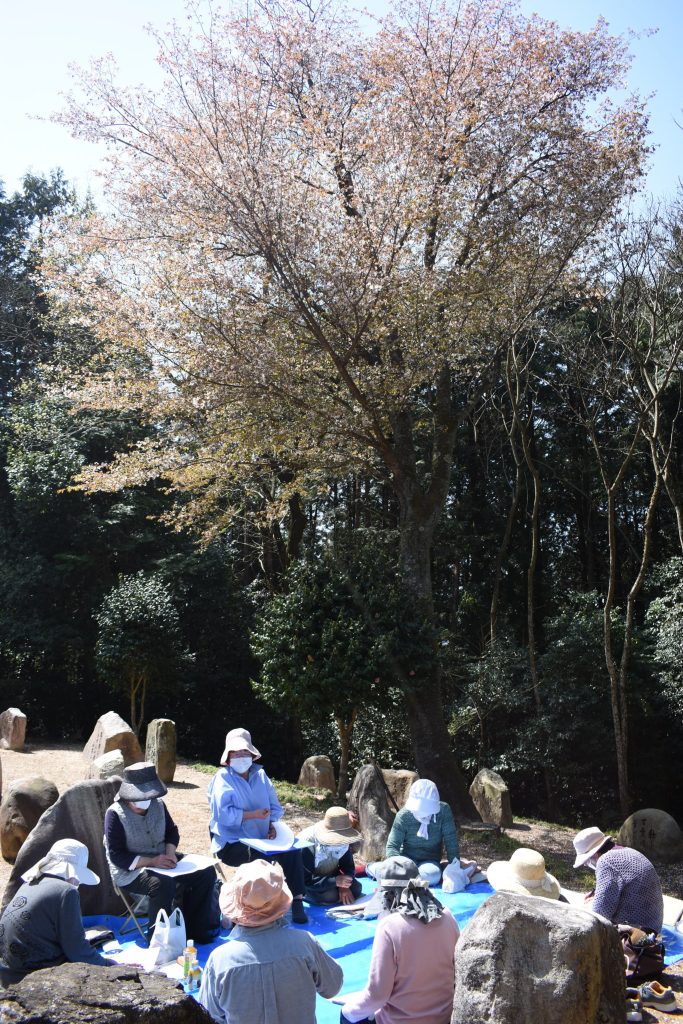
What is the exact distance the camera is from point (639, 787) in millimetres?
13148

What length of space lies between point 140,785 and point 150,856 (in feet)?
1.47

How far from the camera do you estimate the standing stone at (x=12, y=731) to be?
40.9 feet

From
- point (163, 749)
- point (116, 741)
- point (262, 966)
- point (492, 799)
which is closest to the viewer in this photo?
point (262, 966)

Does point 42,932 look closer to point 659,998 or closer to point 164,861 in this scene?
point 164,861

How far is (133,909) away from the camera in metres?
5.69

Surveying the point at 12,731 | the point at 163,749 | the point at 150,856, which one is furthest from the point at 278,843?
the point at 12,731

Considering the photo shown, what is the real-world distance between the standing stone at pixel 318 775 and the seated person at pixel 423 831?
5582 mm

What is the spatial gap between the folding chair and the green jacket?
166 centimetres

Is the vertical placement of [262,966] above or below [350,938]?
above

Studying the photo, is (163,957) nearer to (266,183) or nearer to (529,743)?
(266,183)

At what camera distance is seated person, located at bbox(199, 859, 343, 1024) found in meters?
3.17

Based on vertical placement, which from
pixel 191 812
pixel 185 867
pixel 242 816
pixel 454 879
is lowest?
pixel 191 812

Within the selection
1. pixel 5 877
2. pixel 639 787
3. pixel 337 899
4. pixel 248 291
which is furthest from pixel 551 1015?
pixel 639 787

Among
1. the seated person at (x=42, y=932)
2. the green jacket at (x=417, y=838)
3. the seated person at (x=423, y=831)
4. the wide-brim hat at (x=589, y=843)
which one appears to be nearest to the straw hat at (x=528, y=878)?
the wide-brim hat at (x=589, y=843)
